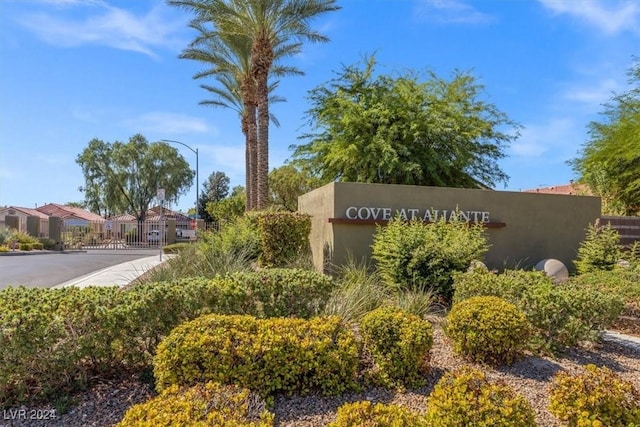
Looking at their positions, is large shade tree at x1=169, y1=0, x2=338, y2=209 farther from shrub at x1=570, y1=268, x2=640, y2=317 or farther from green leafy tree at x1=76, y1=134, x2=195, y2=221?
green leafy tree at x1=76, y1=134, x2=195, y2=221

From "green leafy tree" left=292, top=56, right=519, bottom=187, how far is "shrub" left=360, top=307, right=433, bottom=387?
1090 cm

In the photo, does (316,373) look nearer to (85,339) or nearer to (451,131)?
(85,339)

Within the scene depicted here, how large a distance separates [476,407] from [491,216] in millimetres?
8414

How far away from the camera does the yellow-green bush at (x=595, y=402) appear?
2.99 metres

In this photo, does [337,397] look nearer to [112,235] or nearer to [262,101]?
[262,101]

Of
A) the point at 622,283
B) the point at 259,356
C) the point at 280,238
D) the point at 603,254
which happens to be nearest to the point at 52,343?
the point at 259,356

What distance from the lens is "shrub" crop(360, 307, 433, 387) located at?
4.07 metres

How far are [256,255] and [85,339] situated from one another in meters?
7.02

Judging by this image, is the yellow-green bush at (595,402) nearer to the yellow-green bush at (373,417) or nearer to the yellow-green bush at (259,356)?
the yellow-green bush at (373,417)

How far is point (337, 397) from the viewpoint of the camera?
12.5 ft

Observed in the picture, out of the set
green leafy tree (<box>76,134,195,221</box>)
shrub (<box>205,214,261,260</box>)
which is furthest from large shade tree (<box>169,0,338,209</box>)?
green leafy tree (<box>76,134,195,221</box>)

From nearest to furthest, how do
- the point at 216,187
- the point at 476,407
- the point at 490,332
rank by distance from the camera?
the point at 476,407, the point at 490,332, the point at 216,187

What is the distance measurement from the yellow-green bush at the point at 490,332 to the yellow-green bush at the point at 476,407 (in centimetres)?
146

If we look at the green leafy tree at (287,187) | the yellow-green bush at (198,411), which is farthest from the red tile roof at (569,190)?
the yellow-green bush at (198,411)
